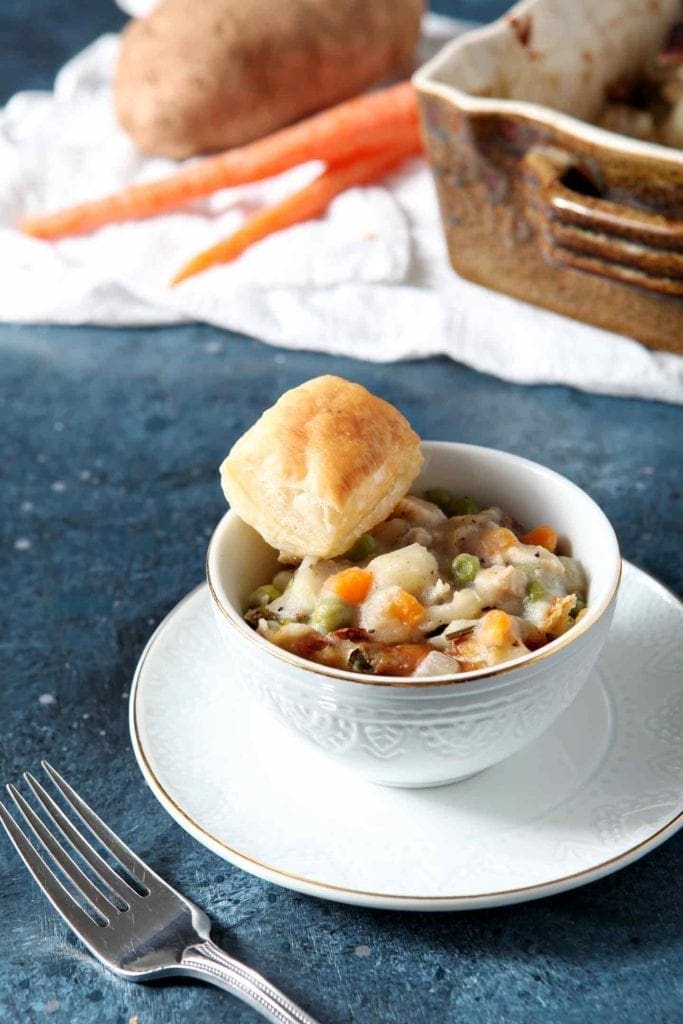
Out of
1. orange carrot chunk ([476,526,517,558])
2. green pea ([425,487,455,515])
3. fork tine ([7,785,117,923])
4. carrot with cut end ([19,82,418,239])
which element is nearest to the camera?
fork tine ([7,785,117,923])

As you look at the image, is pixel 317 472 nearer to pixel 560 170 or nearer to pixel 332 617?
pixel 332 617

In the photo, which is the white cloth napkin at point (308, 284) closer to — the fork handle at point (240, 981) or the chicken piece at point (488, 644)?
the chicken piece at point (488, 644)

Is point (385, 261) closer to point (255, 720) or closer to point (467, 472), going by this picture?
point (467, 472)

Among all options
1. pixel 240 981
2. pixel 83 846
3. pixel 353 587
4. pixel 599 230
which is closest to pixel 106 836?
pixel 83 846

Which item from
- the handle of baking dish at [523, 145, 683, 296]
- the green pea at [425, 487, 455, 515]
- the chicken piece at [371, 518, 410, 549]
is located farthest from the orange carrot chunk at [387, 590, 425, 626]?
the handle of baking dish at [523, 145, 683, 296]

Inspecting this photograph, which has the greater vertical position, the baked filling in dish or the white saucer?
the baked filling in dish

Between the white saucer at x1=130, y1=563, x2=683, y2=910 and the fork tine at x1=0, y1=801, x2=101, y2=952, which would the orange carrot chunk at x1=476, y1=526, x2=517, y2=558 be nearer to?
the white saucer at x1=130, y1=563, x2=683, y2=910

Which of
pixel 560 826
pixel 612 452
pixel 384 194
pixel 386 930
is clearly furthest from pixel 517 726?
pixel 384 194
